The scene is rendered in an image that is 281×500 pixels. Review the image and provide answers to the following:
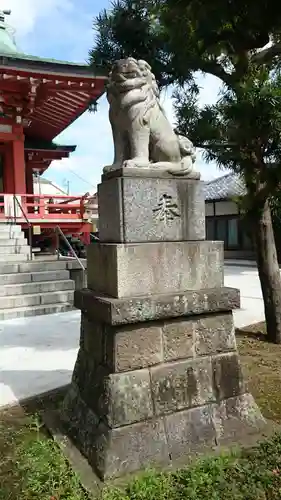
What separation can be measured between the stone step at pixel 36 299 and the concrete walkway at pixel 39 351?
41 centimetres

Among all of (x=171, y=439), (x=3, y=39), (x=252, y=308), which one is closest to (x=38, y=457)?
(x=171, y=439)

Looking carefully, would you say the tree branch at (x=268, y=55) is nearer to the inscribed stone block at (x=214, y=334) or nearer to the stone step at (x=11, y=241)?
the inscribed stone block at (x=214, y=334)

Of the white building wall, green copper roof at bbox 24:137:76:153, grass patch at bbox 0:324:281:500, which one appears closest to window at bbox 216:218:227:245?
the white building wall

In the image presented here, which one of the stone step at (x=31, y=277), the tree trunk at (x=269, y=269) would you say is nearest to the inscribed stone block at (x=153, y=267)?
the tree trunk at (x=269, y=269)

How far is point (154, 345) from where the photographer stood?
2658 millimetres

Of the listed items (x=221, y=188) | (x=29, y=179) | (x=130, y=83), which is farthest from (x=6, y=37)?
(x=221, y=188)

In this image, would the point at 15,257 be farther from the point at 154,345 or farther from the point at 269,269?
the point at 154,345

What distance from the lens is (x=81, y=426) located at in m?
2.80

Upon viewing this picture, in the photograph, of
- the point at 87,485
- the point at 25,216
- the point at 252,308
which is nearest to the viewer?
the point at 87,485

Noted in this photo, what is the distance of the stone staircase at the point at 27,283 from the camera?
24.2 ft

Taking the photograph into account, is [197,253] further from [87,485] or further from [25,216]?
[25,216]

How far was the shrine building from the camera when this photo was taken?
8664mm

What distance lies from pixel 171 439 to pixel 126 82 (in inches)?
95.0

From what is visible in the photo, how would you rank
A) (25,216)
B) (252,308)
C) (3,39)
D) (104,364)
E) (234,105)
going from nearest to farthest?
(104,364), (234,105), (252,308), (25,216), (3,39)
